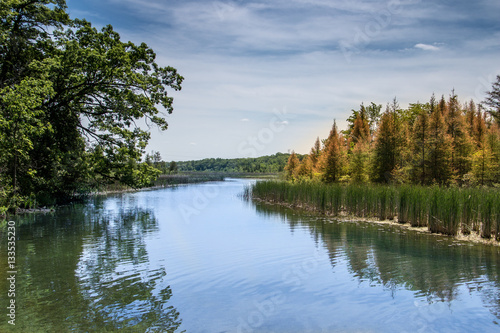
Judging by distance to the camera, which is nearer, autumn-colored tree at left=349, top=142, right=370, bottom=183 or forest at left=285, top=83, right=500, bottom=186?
forest at left=285, top=83, right=500, bottom=186

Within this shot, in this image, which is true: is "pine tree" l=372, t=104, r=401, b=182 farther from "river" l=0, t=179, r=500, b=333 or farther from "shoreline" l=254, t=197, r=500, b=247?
"river" l=0, t=179, r=500, b=333

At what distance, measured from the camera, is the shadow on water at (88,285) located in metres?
5.64

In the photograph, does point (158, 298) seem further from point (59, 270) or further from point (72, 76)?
point (72, 76)

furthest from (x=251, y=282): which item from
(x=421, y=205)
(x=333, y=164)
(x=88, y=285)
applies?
Answer: (x=333, y=164)

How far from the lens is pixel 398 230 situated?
1449cm

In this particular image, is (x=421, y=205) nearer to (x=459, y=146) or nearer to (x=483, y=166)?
(x=483, y=166)

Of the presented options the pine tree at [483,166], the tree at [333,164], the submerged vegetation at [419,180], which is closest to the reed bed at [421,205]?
the submerged vegetation at [419,180]

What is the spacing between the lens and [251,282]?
7.97m

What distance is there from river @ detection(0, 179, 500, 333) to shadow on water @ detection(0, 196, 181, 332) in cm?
3

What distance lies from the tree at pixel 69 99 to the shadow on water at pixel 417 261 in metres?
13.1

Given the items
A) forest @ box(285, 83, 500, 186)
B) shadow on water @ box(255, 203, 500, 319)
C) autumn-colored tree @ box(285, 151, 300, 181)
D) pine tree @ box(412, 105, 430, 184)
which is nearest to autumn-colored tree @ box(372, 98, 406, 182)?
forest @ box(285, 83, 500, 186)

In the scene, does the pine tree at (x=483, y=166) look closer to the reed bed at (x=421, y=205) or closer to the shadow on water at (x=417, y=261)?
the reed bed at (x=421, y=205)

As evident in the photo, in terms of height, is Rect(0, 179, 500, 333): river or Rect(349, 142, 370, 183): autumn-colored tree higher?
Rect(349, 142, 370, 183): autumn-colored tree

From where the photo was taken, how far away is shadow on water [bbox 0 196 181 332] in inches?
222
